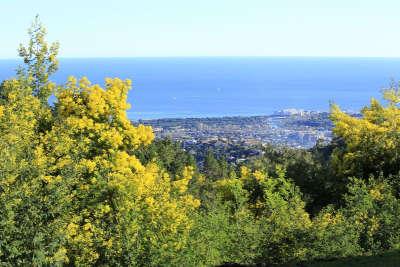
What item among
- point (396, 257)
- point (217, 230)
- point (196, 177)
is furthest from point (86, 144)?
point (196, 177)

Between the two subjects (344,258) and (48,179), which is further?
(344,258)

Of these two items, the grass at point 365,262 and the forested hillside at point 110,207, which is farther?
the grass at point 365,262

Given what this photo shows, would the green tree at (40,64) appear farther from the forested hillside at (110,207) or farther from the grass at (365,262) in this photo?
the grass at (365,262)

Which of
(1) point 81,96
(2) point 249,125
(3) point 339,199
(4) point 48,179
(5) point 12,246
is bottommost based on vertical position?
(2) point 249,125

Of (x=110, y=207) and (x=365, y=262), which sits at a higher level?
(x=110, y=207)

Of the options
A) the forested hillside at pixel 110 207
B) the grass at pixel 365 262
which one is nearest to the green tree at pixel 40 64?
the forested hillside at pixel 110 207

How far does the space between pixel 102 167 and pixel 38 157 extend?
347cm

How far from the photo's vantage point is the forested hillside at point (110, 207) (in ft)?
48.0

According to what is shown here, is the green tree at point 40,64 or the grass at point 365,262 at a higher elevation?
the green tree at point 40,64

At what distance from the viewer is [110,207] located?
1880 cm

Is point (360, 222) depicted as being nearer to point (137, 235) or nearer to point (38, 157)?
point (137, 235)

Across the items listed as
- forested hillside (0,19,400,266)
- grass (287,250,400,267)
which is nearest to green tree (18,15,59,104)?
forested hillside (0,19,400,266)

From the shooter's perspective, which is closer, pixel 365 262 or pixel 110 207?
pixel 365 262

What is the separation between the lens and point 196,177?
59.8 m
